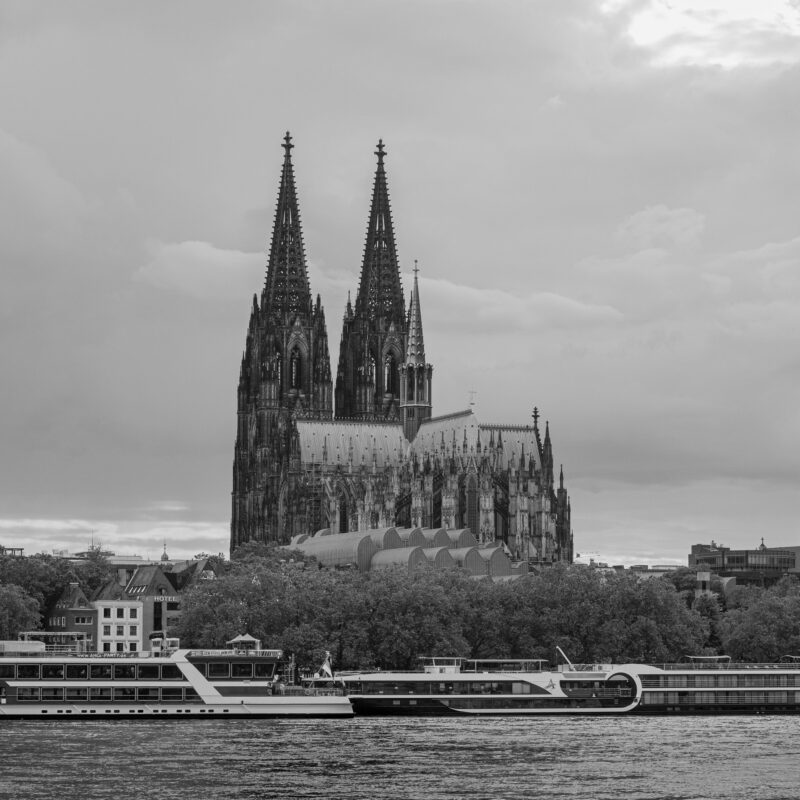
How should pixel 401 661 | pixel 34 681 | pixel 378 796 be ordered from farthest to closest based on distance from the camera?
pixel 401 661, pixel 34 681, pixel 378 796

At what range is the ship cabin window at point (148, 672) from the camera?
12788 cm

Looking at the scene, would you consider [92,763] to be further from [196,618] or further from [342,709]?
[196,618]

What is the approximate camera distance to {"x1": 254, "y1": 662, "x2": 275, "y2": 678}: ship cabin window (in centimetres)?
12862

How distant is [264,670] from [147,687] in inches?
261

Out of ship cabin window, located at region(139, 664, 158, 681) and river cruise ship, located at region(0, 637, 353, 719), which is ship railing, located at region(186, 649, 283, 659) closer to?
river cruise ship, located at region(0, 637, 353, 719)

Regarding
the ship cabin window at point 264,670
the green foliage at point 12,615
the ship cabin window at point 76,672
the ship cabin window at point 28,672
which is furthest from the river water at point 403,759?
the green foliage at point 12,615

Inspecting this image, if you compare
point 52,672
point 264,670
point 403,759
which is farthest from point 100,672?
point 403,759

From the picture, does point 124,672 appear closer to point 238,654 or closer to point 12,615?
point 238,654

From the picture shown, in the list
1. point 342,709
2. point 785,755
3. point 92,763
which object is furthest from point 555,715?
point 92,763

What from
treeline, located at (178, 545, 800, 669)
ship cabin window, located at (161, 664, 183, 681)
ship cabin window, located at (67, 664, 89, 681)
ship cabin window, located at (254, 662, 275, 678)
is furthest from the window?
treeline, located at (178, 545, 800, 669)

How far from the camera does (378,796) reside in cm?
9062

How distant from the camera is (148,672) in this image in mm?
128125

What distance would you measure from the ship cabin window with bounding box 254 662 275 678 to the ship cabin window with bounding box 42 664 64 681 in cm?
1085

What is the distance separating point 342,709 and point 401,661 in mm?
35934
